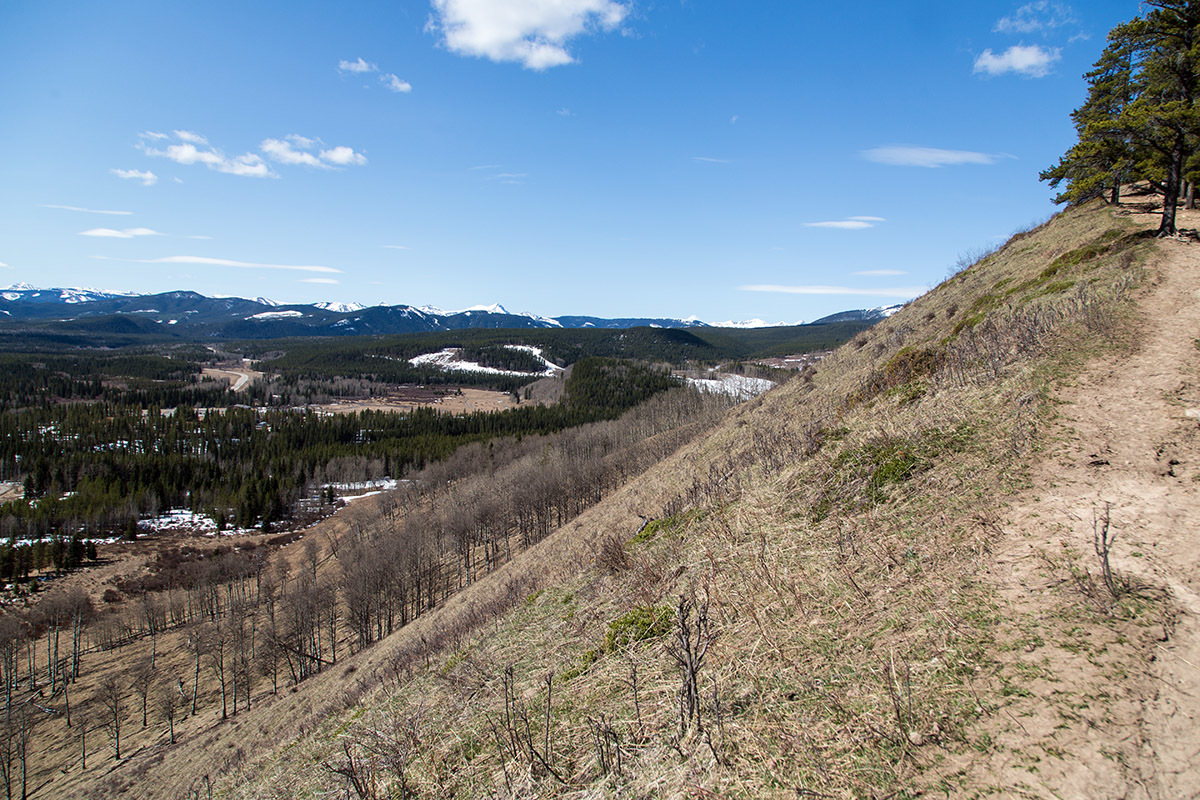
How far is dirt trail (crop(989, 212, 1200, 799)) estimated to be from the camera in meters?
3.35

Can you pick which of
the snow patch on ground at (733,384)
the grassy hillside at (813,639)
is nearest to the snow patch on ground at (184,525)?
the grassy hillside at (813,639)

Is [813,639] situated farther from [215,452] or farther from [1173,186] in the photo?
[215,452]

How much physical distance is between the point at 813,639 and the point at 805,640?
0.08 m

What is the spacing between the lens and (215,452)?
112m

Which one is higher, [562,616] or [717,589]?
[717,589]

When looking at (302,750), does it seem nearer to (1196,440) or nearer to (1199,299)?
(1196,440)

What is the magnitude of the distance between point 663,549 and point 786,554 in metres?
3.11

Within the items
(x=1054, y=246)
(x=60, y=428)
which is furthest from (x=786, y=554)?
(x=60, y=428)

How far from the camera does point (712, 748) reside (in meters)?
4.02

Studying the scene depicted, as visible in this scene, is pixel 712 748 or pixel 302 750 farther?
pixel 302 750

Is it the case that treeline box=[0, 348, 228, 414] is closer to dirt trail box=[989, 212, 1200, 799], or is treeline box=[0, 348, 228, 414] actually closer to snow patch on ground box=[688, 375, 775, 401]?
snow patch on ground box=[688, 375, 775, 401]

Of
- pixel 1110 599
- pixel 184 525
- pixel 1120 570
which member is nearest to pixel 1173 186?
pixel 1120 570

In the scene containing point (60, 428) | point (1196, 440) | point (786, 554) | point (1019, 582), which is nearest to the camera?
point (1019, 582)

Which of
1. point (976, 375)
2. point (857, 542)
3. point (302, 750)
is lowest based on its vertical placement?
point (302, 750)
